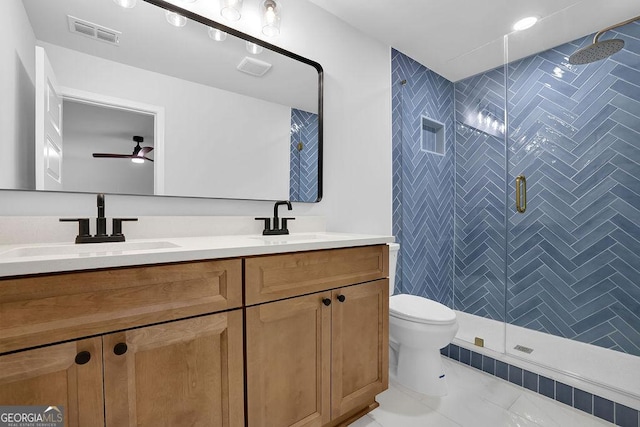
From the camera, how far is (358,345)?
4.49 feet

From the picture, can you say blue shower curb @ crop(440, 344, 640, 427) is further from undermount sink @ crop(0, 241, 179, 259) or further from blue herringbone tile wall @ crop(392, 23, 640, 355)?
undermount sink @ crop(0, 241, 179, 259)

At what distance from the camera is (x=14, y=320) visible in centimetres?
69

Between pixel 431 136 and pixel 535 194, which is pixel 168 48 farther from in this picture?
pixel 535 194

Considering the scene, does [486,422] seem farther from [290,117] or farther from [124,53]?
[124,53]

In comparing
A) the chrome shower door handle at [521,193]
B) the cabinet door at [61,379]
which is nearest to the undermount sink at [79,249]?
the cabinet door at [61,379]

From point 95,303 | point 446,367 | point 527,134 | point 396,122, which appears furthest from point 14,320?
point 527,134

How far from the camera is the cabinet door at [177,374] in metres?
0.80

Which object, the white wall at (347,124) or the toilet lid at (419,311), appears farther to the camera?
the white wall at (347,124)

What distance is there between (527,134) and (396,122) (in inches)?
41.7

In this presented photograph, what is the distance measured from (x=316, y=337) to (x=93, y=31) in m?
1.52

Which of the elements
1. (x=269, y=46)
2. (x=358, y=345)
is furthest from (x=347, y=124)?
(x=358, y=345)

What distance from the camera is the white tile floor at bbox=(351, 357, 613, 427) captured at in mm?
1479

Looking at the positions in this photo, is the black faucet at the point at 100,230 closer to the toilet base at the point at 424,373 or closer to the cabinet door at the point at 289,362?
the cabinet door at the point at 289,362

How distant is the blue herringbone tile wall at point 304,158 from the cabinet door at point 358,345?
0.69m
